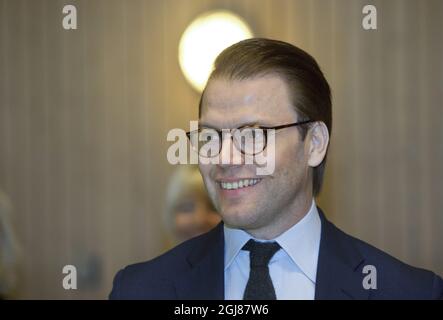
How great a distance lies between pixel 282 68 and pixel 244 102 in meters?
0.10

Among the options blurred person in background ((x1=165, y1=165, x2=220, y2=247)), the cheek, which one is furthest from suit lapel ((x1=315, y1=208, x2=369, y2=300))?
blurred person in background ((x1=165, y1=165, x2=220, y2=247))

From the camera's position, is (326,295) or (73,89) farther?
(73,89)

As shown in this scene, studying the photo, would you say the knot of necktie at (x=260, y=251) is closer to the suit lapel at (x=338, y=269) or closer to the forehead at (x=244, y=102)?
the suit lapel at (x=338, y=269)

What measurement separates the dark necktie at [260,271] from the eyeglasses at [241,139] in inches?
6.3

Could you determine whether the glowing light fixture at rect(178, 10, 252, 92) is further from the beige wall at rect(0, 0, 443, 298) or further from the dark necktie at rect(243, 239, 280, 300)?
the dark necktie at rect(243, 239, 280, 300)

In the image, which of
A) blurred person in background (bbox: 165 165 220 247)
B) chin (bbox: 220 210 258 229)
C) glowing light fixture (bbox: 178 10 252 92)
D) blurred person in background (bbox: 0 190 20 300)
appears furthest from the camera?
blurred person in background (bbox: 0 190 20 300)

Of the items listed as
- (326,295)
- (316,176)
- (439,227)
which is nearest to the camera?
(326,295)

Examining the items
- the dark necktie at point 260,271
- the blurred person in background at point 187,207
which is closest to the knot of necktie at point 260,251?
the dark necktie at point 260,271

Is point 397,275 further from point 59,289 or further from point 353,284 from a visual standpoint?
point 59,289

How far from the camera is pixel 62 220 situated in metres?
2.52

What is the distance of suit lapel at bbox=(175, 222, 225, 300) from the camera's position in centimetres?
110

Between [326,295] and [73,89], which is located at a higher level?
[73,89]
